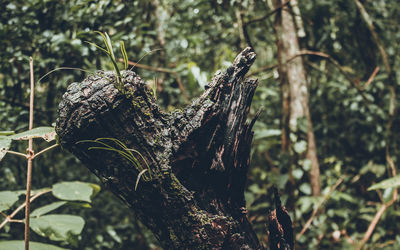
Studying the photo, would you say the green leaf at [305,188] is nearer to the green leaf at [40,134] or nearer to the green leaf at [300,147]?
the green leaf at [300,147]

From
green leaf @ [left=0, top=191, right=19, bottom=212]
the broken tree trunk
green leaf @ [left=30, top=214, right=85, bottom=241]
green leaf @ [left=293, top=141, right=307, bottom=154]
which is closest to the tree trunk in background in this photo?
green leaf @ [left=293, top=141, right=307, bottom=154]

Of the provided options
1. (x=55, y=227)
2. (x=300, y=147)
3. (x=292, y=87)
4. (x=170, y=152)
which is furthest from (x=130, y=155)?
(x=292, y=87)

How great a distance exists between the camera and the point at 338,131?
2568mm

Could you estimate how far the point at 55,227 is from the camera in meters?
0.94

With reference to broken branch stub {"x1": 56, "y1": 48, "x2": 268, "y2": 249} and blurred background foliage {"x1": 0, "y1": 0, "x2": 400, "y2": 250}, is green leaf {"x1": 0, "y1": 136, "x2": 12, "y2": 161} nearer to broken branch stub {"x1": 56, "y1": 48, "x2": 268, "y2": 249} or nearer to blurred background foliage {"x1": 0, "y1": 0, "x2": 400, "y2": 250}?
broken branch stub {"x1": 56, "y1": 48, "x2": 268, "y2": 249}

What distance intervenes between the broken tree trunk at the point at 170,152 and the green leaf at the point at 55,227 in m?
0.29

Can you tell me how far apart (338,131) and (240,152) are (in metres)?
2.00

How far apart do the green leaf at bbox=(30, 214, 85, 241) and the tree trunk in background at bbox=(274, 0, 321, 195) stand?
1485 mm

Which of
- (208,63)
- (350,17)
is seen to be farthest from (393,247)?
(208,63)

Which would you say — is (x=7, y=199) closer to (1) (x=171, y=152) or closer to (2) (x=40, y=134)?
(2) (x=40, y=134)

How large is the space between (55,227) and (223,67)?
127 centimetres

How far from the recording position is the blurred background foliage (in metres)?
1.56

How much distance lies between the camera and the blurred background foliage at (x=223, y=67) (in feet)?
5.12

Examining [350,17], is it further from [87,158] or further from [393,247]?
[87,158]
